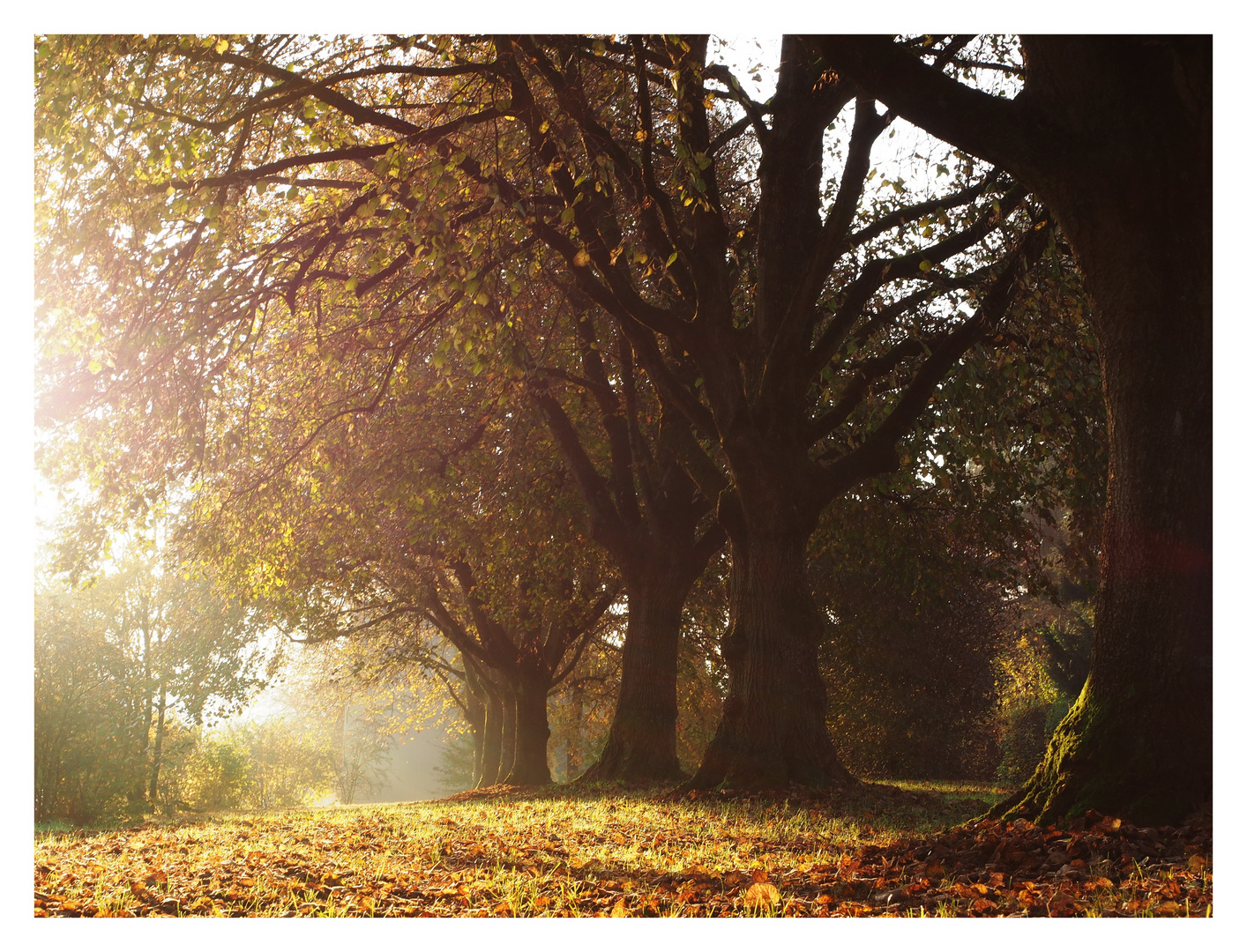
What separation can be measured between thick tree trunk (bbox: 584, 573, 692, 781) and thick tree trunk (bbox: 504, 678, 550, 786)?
282 inches

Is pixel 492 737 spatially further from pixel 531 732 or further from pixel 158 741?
pixel 158 741

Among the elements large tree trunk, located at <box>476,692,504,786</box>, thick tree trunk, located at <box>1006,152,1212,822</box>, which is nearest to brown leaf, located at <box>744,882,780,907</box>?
thick tree trunk, located at <box>1006,152,1212,822</box>

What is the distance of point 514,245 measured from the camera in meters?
9.18

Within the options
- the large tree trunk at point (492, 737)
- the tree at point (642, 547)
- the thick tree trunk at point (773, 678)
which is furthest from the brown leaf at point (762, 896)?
the large tree trunk at point (492, 737)

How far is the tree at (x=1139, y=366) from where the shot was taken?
5426 millimetres

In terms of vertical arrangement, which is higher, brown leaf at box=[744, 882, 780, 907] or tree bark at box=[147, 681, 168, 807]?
brown leaf at box=[744, 882, 780, 907]

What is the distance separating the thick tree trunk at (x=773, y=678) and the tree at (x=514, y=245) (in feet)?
0.10

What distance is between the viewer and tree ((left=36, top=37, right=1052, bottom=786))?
7367 millimetres

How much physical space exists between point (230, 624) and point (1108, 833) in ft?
80.0

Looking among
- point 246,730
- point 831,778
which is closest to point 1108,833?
point 831,778

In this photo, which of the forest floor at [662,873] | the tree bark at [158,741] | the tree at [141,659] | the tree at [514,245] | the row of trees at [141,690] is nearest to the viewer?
the forest floor at [662,873]

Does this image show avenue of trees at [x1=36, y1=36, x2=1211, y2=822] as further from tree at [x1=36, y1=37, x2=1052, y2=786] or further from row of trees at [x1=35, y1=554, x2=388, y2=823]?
row of trees at [x1=35, y1=554, x2=388, y2=823]

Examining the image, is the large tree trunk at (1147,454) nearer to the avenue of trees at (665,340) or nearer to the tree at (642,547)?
the avenue of trees at (665,340)

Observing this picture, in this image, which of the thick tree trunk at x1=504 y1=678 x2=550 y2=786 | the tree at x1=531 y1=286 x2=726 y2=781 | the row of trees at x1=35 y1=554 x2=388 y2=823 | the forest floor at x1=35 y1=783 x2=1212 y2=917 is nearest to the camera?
the forest floor at x1=35 y1=783 x2=1212 y2=917
